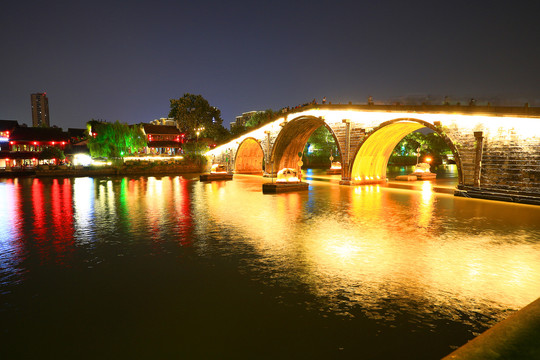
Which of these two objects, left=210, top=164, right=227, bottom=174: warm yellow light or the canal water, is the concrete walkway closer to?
the canal water

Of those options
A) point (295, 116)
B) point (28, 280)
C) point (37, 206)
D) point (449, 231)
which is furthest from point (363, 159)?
point (28, 280)

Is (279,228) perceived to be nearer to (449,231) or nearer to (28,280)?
(449,231)

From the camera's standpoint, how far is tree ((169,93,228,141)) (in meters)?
77.6

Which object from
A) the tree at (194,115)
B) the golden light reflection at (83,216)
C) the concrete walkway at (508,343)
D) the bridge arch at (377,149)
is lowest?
the golden light reflection at (83,216)

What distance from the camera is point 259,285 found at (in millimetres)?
7523

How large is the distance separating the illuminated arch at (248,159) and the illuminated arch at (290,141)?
9.52 metres

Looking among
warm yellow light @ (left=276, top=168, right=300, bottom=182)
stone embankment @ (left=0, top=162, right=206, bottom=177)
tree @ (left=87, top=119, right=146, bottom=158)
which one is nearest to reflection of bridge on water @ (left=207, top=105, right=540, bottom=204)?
warm yellow light @ (left=276, top=168, right=300, bottom=182)

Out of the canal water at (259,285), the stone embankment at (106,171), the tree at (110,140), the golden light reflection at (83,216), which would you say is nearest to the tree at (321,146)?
the stone embankment at (106,171)

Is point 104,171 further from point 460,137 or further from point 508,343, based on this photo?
point 508,343

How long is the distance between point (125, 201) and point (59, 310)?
53.1 ft

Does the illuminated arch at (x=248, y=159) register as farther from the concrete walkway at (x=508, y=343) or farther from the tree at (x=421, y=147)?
the tree at (x=421, y=147)

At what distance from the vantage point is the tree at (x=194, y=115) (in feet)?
255

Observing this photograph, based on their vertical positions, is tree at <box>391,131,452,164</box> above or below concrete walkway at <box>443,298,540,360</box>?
above

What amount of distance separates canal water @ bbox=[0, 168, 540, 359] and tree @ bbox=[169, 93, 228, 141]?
65.1m
